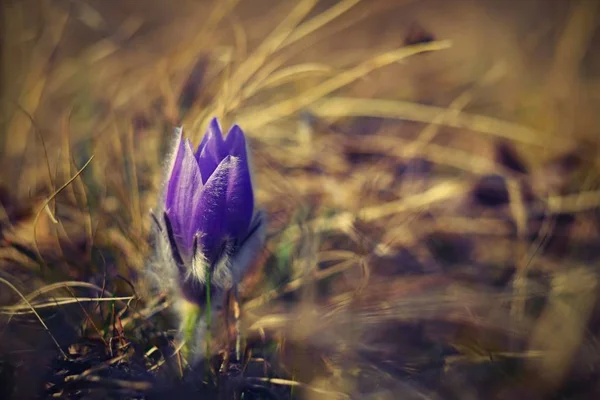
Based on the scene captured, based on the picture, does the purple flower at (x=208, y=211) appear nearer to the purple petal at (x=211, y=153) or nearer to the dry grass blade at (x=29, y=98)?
the purple petal at (x=211, y=153)

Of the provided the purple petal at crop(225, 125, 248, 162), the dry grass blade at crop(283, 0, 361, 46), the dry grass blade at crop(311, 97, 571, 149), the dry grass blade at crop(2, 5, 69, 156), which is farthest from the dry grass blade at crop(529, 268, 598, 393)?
the dry grass blade at crop(2, 5, 69, 156)

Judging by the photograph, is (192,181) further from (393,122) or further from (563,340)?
(393,122)

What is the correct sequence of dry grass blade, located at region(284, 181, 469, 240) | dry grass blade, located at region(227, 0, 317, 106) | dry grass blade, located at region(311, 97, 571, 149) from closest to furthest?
dry grass blade, located at region(284, 181, 469, 240)
dry grass blade, located at region(227, 0, 317, 106)
dry grass blade, located at region(311, 97, 571, 149)

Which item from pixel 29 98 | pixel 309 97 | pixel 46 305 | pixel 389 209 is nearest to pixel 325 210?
pixel 389 209

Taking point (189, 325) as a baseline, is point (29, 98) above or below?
above

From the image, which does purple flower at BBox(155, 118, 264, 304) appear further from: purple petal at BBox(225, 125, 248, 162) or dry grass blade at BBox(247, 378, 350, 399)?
dry grass blade at BBox(247, 378, 350, 399)

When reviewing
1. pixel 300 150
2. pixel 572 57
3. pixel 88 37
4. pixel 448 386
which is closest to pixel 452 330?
pixel 448 386

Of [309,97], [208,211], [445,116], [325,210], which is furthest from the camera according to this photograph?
[445,116]

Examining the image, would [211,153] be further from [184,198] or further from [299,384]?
[299,384]
